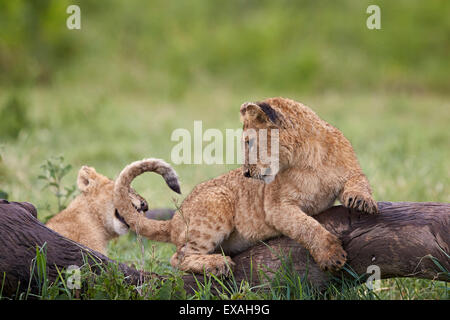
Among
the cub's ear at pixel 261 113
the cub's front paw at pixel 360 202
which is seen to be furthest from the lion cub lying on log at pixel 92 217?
the cub's front paw at pixel 360 202

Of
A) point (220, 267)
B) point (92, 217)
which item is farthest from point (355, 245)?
point (92, 217)

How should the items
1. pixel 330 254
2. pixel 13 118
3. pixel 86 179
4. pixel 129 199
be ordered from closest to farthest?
pixel 330 254, pixel 129 199, pixel 86 179, pixel 13 118

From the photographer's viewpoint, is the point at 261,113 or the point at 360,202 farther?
the point at 261,113

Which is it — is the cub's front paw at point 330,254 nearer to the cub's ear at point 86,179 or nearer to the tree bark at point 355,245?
the tree bark at point 355,245

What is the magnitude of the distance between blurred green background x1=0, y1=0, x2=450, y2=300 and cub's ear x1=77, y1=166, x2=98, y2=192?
751cm

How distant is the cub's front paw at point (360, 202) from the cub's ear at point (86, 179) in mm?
2847

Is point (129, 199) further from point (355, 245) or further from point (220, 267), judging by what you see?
point (355, 245)

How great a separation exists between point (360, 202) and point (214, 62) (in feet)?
48.9

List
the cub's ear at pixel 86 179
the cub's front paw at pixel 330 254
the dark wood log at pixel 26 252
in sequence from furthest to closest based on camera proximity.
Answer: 1. the cub's ear at pixel 86 179
2. the cub's front paw at pixel 330 254
3. the dark wood log at pixel 26 252

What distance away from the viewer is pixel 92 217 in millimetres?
5973

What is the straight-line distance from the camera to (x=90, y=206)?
602 cm

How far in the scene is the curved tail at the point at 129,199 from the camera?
5129 millimetres

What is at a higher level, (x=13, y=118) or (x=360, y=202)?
(x=13, y=118)

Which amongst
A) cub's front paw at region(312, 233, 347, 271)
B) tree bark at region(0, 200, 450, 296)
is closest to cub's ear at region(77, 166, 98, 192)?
tree bark at region(0, 200, 450, 296)
